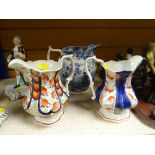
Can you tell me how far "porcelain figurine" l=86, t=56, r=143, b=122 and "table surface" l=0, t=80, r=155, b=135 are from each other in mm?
27

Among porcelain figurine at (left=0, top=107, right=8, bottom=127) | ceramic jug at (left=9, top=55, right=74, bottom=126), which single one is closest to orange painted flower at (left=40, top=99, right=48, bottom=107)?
ceramic jug at (left=9, top=55, right=74, bottom=126)

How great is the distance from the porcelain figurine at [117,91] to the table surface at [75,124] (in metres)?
0.03

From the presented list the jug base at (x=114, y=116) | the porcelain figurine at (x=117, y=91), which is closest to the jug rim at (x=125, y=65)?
the porcelain figurine at (x=117, y=91)

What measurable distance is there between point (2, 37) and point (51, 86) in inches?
13.4

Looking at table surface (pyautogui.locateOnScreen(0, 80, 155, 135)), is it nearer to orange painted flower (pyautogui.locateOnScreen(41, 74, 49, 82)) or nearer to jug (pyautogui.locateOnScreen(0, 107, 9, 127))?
jug (pyautogui.locateOnScreen(0, 107, 9, 127))

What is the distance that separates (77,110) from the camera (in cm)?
66

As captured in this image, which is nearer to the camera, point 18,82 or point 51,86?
point 51,86

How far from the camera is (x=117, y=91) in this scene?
59cm

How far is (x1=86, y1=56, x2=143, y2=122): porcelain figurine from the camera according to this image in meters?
0.57

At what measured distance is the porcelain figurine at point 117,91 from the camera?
0.57 metres
